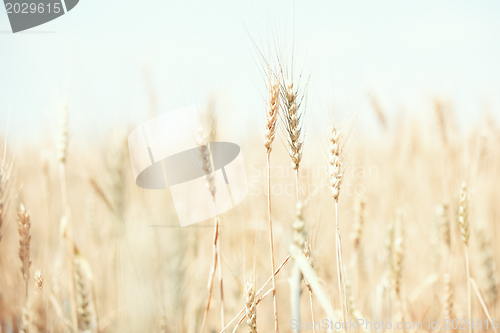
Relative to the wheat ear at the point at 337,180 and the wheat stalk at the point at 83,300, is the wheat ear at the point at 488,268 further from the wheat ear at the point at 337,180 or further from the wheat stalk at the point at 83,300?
the wheat stalk at the point at 83,300

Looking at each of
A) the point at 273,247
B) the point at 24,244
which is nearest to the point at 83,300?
the point at 24,244

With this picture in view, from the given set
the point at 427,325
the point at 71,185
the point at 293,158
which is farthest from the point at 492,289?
the point at 71,185

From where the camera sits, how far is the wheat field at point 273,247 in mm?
889

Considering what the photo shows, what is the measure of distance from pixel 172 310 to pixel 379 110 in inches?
66.3

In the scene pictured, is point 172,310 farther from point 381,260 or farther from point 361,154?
point 361,154

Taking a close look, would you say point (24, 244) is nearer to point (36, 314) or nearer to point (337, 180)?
point (36, 314)
